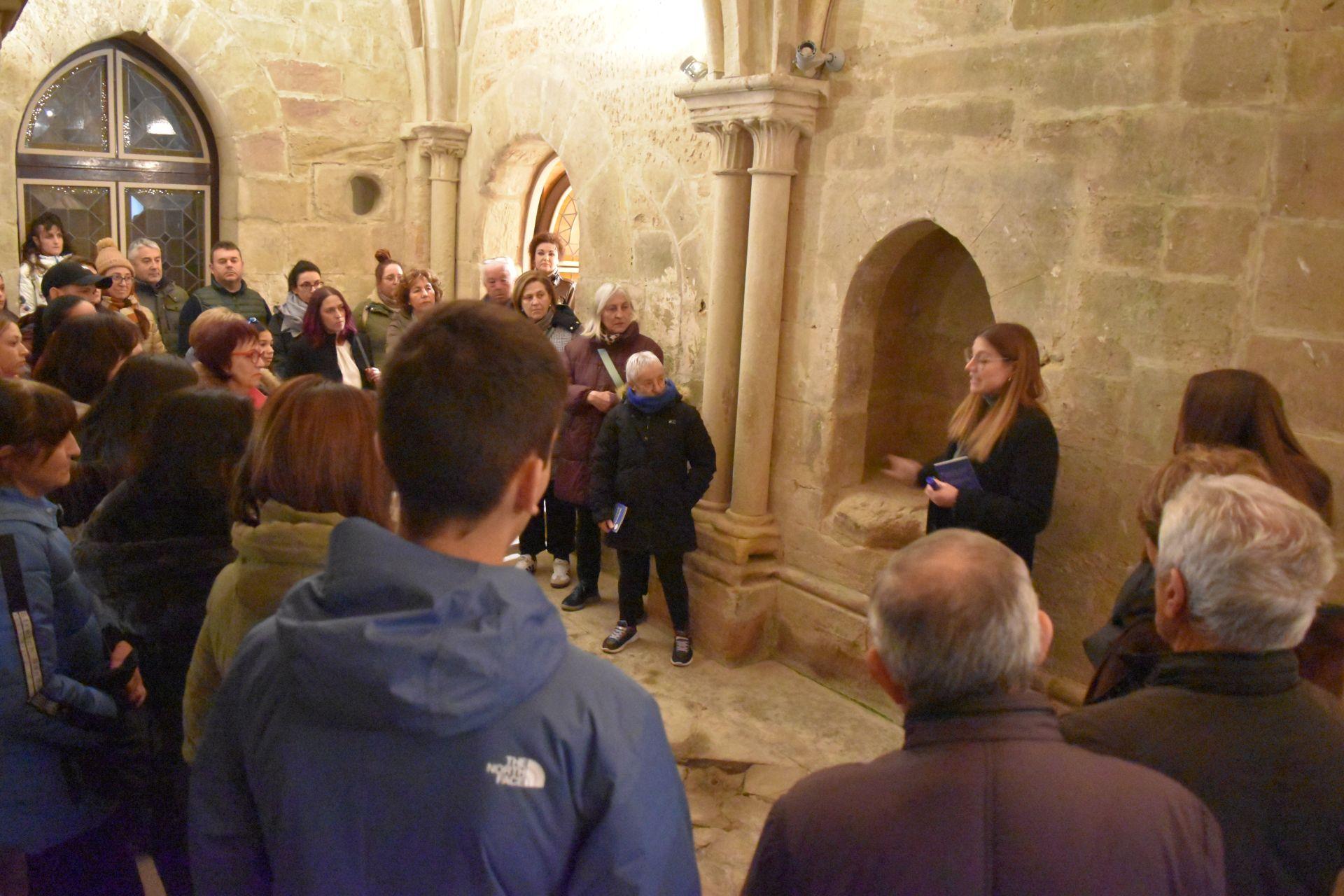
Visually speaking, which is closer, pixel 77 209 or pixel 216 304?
pixel 216 304

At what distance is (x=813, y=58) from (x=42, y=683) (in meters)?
3.39

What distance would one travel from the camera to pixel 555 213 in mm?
6969

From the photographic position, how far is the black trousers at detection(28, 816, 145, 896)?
212 cm

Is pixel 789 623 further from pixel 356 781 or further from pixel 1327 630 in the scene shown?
pixel 356 781

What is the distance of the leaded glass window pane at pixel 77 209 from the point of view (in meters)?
6.15

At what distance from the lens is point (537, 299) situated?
16.7 ft

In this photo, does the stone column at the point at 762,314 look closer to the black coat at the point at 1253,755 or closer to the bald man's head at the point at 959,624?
the black coat at the point at 1253,755

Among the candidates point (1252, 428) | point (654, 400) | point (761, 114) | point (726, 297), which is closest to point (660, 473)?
point (654, 400)

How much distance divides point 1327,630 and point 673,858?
1549 millimetres

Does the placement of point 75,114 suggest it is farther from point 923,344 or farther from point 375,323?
point 923,344

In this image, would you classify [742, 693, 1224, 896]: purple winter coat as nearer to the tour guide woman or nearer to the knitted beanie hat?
the tour guide woman

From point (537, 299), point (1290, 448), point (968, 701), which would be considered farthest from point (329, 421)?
point (537, 299)

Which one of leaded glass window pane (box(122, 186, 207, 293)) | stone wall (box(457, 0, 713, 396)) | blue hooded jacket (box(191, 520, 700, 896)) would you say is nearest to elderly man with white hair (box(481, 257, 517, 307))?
stone wall (box(457, 0, 713, 396))

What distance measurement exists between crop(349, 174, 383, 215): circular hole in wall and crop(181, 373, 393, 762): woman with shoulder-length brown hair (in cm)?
547
